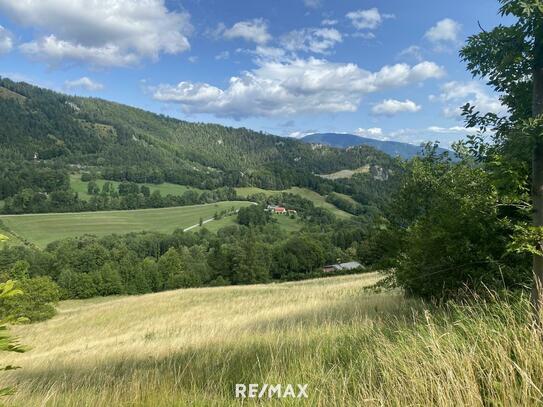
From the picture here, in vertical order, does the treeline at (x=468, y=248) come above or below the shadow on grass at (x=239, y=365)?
above

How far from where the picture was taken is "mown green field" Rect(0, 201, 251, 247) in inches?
4737

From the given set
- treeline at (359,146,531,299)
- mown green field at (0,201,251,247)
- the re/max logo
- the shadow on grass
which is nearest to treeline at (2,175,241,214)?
mown green field at (0,201,251,247)

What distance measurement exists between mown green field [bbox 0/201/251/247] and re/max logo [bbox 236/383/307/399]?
12220cm

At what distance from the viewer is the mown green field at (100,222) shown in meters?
120

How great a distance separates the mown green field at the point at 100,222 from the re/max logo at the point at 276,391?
122 metres

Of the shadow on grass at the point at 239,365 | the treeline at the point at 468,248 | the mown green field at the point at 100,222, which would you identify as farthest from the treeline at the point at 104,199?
the treeline at the point at 468,248

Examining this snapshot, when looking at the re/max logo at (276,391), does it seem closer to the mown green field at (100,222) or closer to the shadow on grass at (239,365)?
the shadow on grass at (239,365)

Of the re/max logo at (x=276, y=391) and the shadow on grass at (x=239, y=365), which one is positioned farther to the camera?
the shadow on grass at (x=239, y=365)

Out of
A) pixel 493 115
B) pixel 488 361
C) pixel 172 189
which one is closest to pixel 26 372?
pixel 488 361

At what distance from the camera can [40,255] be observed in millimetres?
86625

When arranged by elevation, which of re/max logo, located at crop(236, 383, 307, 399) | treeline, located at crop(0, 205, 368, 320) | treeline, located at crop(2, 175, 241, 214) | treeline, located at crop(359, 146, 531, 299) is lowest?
treeline, located at crop(0, 205, 368, 320)

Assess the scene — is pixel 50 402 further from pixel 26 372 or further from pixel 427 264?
pixel 427 264

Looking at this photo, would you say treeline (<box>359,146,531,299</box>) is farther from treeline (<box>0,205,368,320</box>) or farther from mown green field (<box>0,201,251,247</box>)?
mown green field (<box>0,201,251,247</box>)

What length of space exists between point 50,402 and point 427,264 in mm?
7013
